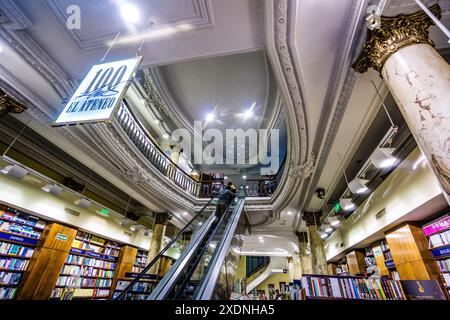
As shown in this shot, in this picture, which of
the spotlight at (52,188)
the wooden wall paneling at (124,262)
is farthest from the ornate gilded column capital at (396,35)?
the wooden wall paneling at (124,262)

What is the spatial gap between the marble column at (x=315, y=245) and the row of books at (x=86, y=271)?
23.8 feet

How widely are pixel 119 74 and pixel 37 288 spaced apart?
237 inches

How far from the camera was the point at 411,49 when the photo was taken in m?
1.99

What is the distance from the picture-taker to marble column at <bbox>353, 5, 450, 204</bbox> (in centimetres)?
158

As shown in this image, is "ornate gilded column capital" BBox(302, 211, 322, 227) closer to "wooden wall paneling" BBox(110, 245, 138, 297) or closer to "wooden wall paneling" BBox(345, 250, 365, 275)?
"wooden wall paneling" BBox(345, 250, 365, 275)

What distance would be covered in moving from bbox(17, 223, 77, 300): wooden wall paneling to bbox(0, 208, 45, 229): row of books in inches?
8.9

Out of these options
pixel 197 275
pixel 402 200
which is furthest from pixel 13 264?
pixel 402 200

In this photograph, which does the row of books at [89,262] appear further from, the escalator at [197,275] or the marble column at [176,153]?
the marble column at [176,153]

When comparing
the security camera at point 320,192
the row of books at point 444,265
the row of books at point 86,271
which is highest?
the security camera at point 320,192

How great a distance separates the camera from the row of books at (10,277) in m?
4.73

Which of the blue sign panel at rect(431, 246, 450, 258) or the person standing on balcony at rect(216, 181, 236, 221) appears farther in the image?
the person standing on balcony at rect(216, 181, 236, 221)

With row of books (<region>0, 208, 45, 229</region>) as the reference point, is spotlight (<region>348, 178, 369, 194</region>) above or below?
above

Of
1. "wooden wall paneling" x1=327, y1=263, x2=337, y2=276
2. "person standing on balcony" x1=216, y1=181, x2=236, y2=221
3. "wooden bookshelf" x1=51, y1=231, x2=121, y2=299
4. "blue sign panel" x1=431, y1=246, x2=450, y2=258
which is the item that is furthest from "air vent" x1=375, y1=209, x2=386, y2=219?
"wooden bookshelf" x1=51, y1=231, x2=121, y2=299

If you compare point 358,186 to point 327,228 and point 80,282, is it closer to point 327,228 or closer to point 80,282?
point 327,228
